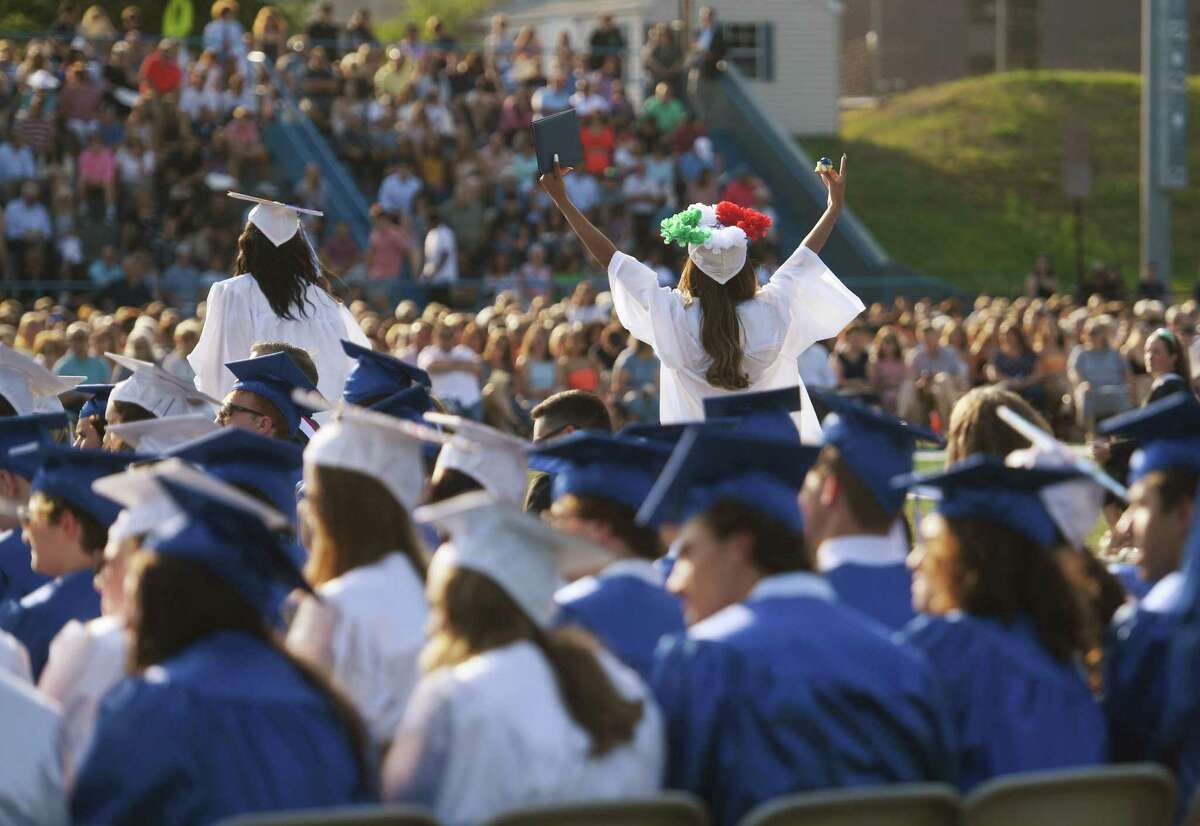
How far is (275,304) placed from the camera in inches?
319

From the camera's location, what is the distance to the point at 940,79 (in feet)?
200

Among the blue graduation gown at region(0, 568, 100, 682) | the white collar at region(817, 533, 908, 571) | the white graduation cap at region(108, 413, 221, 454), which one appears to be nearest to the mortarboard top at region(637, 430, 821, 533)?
→ the white collar at region(817, 533, 908, 571)

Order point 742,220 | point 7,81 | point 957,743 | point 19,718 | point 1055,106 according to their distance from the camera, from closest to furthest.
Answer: point 19,718 → point 957,743 → point 742,220 → point 7,81 → point 1055,106

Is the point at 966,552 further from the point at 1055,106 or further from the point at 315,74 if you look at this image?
the point at 1055,106

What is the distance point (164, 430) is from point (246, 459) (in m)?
1.10

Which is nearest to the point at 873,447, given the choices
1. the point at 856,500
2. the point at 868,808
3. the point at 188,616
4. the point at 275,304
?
the point at 856,500

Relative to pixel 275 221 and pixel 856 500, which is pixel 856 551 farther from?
pixel 275 221

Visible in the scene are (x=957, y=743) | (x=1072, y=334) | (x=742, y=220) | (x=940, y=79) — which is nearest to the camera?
(x=957, y=743)

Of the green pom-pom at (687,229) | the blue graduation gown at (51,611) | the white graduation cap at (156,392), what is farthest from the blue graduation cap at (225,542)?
the green pom-pom at (687,229)

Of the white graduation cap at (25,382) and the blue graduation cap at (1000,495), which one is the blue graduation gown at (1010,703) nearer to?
the blue graduation cap at (1000,495)

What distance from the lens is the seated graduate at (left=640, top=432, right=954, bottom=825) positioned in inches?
160

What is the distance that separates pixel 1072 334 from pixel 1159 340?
949cm

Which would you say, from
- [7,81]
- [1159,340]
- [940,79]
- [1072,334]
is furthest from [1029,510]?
[940,79]

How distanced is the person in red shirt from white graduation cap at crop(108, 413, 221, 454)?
1709 cm
